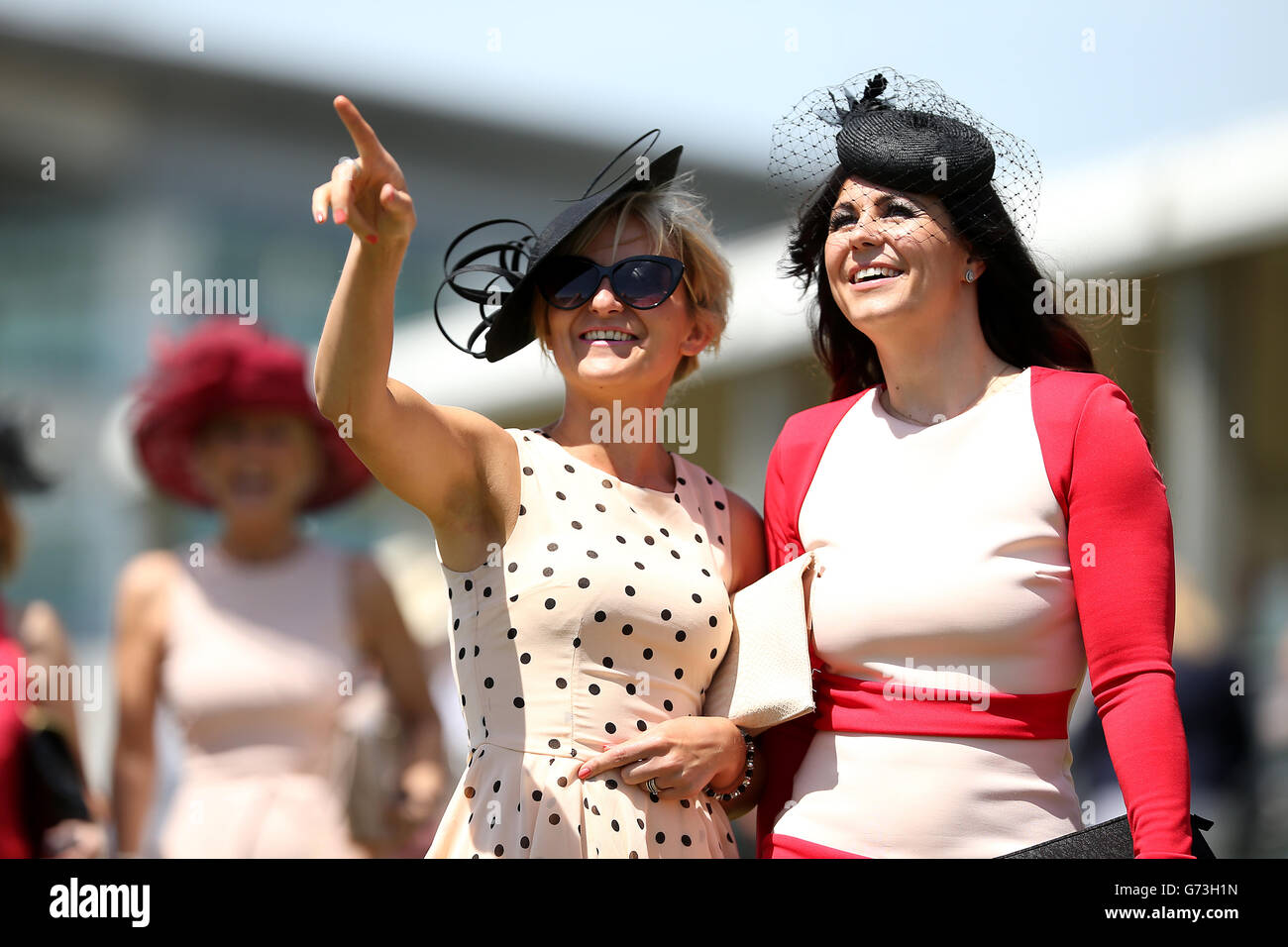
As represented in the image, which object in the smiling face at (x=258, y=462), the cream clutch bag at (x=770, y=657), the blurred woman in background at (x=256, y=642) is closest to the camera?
the cream clutch bag at (x=770, y=657)

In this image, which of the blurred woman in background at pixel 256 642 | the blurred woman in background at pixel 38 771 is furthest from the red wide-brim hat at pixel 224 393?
→ the blurred woman in background at pixel 38 771

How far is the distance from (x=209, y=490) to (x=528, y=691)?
7.88 feet

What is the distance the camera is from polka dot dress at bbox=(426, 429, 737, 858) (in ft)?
8.56

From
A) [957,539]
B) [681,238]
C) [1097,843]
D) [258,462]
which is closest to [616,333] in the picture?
[681,238]

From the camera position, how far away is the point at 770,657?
272 centimetres

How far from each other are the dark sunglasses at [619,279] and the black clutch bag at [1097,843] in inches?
52.3

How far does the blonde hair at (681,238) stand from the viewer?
2982mm

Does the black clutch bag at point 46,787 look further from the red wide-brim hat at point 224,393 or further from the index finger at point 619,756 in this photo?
the index finger at point 619,756

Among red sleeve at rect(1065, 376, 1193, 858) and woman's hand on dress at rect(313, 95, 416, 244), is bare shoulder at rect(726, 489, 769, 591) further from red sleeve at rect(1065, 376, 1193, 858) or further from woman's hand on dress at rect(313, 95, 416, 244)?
woman's hand on dress at rect(313, 95, 416, 244)

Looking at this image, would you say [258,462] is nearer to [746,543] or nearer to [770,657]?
[746,543]

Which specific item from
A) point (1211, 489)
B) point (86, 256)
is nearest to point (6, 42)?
point (86, 256)

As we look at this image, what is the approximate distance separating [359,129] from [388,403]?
1.61 ft

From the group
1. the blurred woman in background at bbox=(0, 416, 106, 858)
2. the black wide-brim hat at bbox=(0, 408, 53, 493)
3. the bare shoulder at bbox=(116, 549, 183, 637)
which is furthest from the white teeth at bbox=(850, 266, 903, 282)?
the black wide-brim hat at bbox=(0, 408, 53, 493)

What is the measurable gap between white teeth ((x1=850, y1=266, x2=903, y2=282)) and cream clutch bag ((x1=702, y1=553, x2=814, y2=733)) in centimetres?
58
